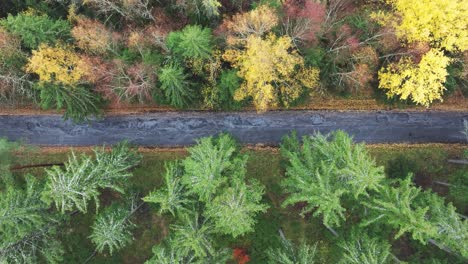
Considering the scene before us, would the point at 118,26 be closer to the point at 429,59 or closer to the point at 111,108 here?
the point at 111,108

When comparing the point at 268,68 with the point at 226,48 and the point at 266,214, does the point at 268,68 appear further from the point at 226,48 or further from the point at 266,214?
the point at 266,214

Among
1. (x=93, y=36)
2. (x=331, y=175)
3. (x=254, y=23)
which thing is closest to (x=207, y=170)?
(x=331, y=175)

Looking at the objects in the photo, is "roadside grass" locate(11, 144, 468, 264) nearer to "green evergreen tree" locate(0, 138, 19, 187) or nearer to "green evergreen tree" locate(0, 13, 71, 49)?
"green evergreen tree" locate(0, 138, 19, 187)

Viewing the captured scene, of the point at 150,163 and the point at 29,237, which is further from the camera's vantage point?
the point at 150,163

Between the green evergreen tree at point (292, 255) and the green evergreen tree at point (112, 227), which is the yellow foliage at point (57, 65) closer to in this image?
the green evergreen tree at point (112, 227)

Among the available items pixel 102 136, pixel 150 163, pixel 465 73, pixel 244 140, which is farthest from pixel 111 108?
pixel 465 73

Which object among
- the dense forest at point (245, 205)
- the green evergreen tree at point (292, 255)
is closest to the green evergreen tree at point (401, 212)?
the dense forest at point (245, 205)
